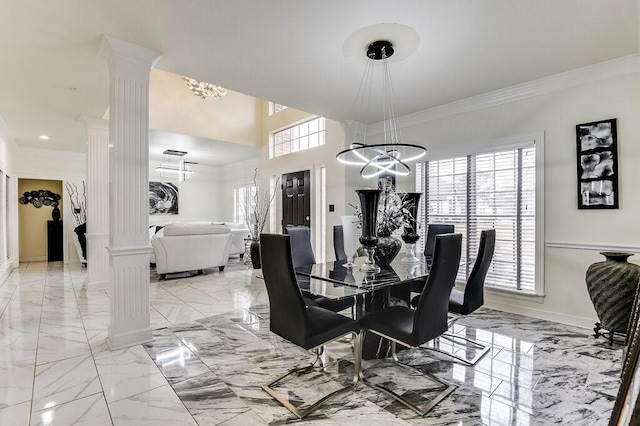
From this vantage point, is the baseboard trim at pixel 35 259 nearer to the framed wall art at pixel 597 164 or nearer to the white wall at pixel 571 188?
the white wall at pixel 571 188

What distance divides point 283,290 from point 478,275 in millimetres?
1691

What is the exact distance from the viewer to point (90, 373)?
2326mm

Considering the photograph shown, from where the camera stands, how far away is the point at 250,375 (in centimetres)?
231

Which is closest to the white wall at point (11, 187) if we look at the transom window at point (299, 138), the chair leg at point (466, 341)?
the transom window at point (299, 138)

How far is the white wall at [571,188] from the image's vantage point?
Answer: 308 cm

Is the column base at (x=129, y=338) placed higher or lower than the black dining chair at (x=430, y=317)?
lower

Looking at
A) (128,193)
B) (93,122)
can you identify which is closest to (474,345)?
(128,193)

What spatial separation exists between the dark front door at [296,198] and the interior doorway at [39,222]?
5.67m

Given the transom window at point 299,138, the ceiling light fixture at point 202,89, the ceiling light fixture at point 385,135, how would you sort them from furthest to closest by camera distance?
1. the transom window at point 299,138
2. the ceiling light fixture at point 202,89
3. the ceiling light fixture at point 385,135

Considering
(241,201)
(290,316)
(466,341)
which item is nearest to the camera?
(290,316)

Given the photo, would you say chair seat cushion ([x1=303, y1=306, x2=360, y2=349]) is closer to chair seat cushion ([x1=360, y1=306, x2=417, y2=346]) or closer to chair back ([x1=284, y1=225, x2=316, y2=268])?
chair seat cushion ([x1=360, y1=306, x2=417, y2=346])

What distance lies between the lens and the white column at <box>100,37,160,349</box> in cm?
276

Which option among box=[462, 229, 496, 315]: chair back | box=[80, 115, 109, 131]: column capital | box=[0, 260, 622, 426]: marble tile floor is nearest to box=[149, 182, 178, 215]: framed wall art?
box=[80, 115, 109, 131]: column capital

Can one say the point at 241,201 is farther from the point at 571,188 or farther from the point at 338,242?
the point at 571,188
